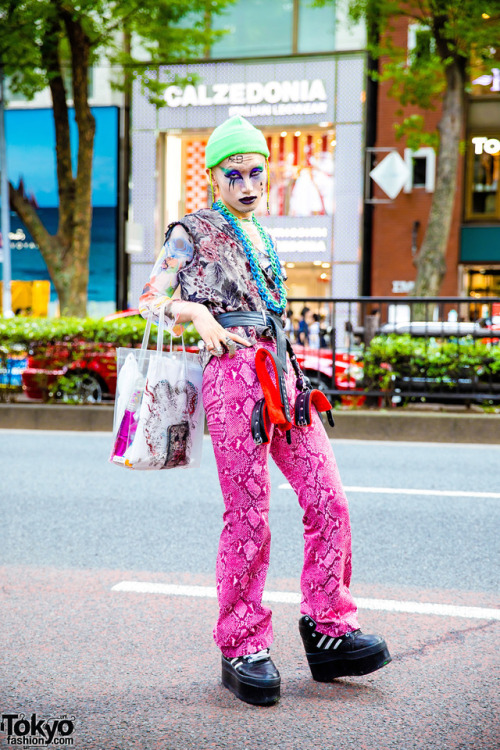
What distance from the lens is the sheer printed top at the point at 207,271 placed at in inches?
111

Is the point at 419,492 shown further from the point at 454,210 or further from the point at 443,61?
the point at 454,210

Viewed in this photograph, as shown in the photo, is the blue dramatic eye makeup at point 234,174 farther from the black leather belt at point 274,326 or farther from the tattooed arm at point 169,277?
the black leather belt at point 274,326

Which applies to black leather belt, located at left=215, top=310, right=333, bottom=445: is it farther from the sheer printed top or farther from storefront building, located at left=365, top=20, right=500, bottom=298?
storefront building, located at left=365, top=20, right=500, bottom=298

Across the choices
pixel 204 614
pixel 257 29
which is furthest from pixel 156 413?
pixel 257 29

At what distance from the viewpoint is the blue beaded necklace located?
284 cm

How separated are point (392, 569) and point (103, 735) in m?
2.23

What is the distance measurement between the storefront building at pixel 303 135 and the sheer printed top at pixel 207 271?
20.6 m

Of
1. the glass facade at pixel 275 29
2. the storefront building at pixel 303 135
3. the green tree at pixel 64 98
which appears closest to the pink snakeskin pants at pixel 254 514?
the green tree at pixel 64 98

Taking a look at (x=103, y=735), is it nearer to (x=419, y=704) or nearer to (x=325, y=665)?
(x=325, y=665)

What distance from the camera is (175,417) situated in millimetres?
2855

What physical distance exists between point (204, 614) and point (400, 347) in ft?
21.7

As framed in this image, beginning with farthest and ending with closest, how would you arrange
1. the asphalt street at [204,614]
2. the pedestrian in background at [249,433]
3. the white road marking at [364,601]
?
1. the white road marking at [364,601]
2. the pedestrian in background at [249,433]
3. the asphalt street at [204,614]

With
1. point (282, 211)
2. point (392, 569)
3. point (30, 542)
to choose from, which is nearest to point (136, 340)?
point (30, 542)

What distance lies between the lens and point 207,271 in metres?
2.82
